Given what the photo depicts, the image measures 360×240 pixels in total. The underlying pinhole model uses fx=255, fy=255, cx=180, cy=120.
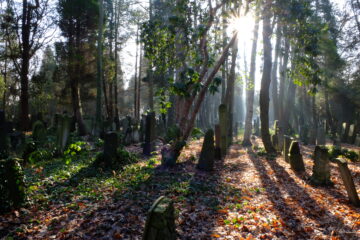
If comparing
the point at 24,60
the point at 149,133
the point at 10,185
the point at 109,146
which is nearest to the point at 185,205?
the point at 10,185

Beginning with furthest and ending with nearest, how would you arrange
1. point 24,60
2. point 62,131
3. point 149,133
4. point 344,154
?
point 24,60
point 149,133
point 344,154
point 62,131

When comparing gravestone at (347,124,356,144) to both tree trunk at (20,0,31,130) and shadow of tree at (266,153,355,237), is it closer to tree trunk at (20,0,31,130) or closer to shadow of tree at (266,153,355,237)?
shadow of tree at (266,153,355,237)

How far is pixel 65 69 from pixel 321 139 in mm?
18468

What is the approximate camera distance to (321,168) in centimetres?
739

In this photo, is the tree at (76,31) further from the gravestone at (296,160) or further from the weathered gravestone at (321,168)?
the weathered gravestone at (321,168)

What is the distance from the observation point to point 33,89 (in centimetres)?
2141

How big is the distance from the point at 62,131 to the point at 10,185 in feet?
16.4

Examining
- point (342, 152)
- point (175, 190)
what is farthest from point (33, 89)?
point (342, 152)

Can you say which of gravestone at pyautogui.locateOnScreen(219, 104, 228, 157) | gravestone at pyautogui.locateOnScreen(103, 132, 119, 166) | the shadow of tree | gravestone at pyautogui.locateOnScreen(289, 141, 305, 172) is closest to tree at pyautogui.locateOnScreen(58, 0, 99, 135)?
gravestone at pyautogui.locateOnScreen(103, 132, 119, 166)

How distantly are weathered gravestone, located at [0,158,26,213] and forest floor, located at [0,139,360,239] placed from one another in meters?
0.20

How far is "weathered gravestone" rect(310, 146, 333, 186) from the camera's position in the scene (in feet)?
23.8

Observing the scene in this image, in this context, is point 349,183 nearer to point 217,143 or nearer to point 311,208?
point 311,208

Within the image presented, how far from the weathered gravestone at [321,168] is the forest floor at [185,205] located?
23cm

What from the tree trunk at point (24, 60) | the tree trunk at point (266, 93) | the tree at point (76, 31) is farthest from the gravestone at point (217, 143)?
the tree trunk at point (24, 60)
